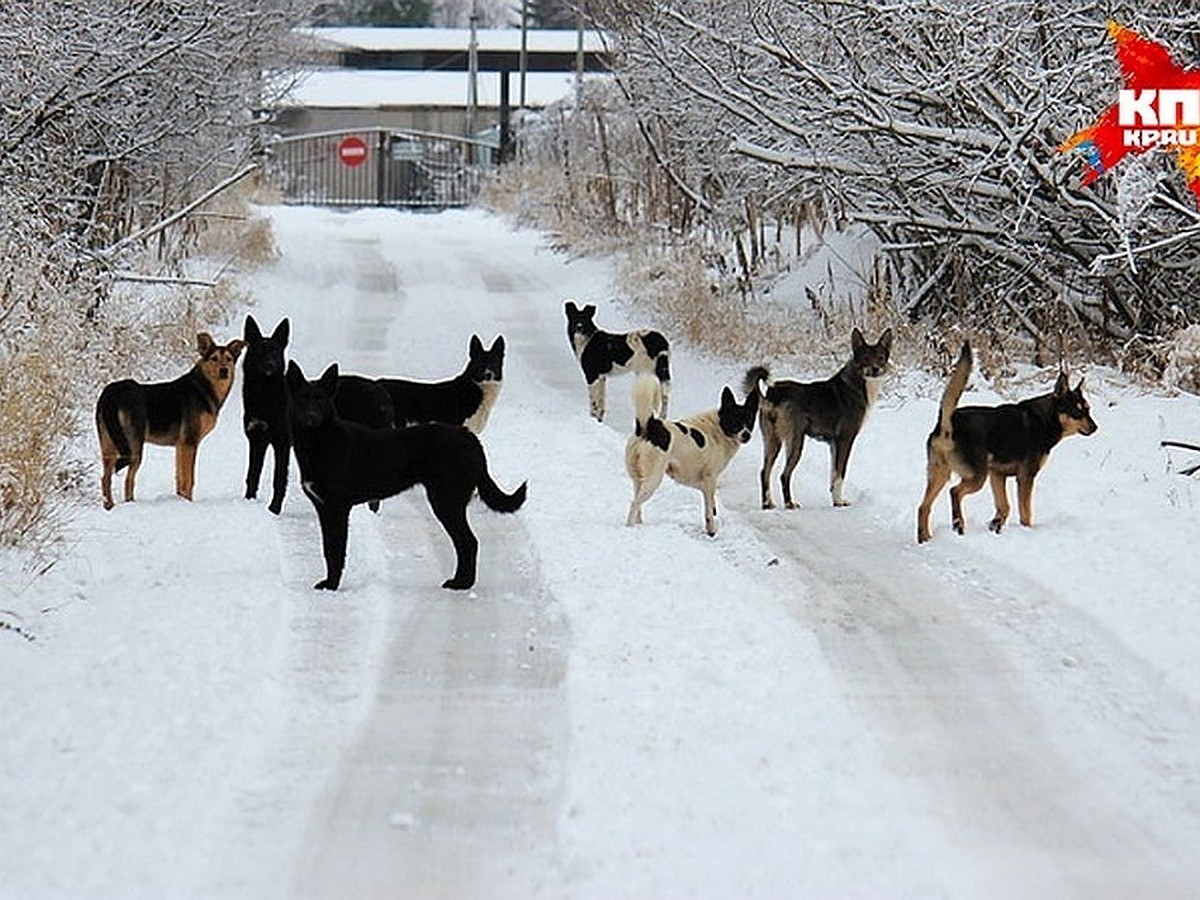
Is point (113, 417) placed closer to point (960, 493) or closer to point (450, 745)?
point (450, 745)

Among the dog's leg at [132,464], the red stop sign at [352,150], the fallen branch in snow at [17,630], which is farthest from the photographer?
the red stop sign at [352,150]

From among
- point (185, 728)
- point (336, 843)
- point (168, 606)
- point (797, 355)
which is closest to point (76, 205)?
point (797, 355)

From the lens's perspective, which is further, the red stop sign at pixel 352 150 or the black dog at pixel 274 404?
the red stop sign at pixel 352 150

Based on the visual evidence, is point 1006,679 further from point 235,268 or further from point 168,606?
point 235,268

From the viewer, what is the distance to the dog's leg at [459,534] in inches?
354

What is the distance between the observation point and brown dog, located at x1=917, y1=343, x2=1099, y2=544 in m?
10.1

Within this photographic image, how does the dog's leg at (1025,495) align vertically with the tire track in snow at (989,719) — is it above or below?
above

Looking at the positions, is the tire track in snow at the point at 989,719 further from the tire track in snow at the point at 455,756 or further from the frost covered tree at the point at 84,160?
the frost covered tree at the point at 84,160

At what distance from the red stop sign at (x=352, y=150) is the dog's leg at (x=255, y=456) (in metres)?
45.1

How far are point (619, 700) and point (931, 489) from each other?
3.82 metres

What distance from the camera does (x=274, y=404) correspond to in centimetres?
1134

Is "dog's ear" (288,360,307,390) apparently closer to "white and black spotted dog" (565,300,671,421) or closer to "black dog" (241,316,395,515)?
"black dog" (241,316,395,515)

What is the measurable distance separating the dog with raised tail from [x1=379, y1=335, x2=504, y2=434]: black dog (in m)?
2.43

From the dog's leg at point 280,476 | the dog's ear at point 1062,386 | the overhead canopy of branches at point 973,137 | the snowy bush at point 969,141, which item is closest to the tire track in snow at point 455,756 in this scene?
the dog's leg at point 280,476
